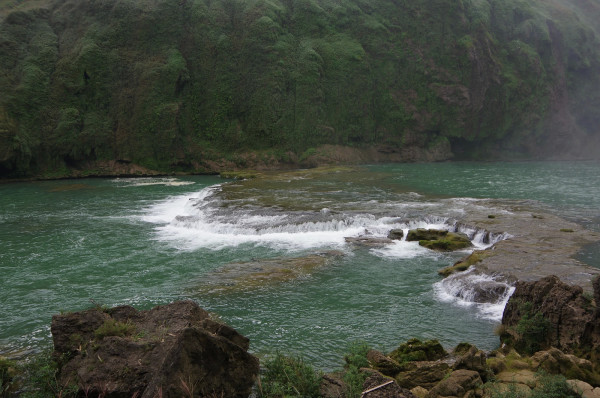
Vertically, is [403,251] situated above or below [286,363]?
below

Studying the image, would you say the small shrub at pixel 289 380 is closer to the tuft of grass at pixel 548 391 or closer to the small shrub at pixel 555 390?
the tuft of grass at pixel 548 391

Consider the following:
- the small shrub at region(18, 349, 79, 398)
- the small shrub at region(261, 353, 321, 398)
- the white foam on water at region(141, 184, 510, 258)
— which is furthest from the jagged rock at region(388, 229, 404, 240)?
the small shrub at region(18, 349, 79, 398)

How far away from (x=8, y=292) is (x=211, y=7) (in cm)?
6296

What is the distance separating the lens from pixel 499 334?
43.3ft

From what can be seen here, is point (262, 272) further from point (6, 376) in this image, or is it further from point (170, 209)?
point (170, 209)

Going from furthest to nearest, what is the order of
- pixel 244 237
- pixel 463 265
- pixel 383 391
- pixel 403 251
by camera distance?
pixel 244 237
pixel 403 251
pixel 463 265
pixel 383 391

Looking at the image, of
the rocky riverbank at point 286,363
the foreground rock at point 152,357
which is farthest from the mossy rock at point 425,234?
the foreground rock at point 152,357

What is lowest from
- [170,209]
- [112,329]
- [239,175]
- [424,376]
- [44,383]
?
[424,376]

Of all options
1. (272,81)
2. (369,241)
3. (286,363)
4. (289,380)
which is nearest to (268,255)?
(369,241)

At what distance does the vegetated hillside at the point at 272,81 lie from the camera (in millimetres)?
60462

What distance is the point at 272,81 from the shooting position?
67.8 metres

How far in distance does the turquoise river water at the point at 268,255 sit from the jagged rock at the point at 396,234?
2.65 feet

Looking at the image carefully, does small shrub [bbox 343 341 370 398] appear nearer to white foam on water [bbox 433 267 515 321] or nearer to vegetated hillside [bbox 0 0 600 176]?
white foam on water [bbox 433 267 515 321]

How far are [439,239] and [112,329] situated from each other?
1760 centimetres
